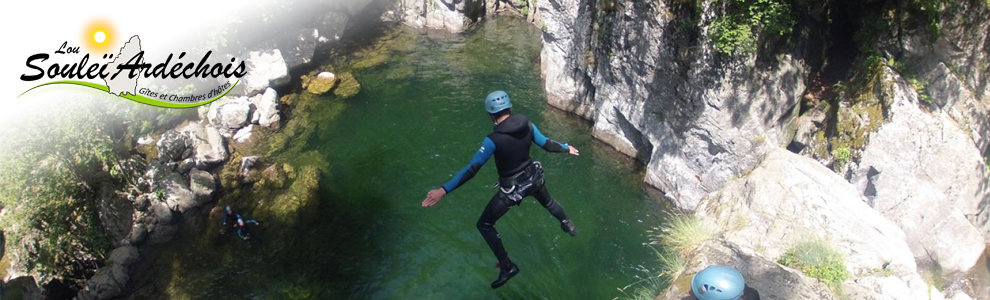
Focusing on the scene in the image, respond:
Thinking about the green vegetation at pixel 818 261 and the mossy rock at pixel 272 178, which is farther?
the mossy rock at pixel 272 178

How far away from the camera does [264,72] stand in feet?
76.0

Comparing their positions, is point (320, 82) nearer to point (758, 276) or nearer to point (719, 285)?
point (758, 276)

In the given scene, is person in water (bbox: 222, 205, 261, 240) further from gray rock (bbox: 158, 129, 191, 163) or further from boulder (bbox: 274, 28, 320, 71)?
boulder (bbox: 274, 28, 320, 71)

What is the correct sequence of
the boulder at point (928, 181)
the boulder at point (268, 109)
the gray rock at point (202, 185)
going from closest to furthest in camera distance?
the boulder at point (928, 181), the gray rock at point (202, 185), the boulder at point (268, 109)

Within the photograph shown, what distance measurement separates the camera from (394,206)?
1627 centimetres

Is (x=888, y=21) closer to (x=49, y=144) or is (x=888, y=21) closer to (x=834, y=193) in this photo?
(x=834, y=193)

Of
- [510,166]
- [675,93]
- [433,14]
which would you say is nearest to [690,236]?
[510,166]

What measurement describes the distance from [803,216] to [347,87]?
18.9 meters

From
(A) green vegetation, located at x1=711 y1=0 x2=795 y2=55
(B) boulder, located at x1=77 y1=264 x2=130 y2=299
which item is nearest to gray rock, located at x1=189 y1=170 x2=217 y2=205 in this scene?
(B) boulder, located at x1=77 y1=264 x2=130 y2=299

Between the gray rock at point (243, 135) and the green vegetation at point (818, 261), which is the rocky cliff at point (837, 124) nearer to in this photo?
the green vegetation at point (818, 261)

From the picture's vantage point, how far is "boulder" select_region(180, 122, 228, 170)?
61.7ft

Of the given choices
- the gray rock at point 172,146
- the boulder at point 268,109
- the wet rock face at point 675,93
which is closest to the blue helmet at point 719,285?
the wet rock face at point 675,93

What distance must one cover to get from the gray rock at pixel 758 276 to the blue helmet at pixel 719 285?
6.56 feet

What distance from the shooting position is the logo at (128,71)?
16750 mm
